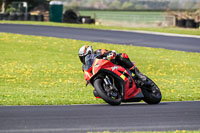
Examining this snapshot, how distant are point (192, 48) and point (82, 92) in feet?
A: 48.3

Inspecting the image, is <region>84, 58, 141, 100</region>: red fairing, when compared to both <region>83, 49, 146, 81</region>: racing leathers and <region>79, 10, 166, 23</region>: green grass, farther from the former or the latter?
<region>79, 10, 166, 23</region>: green grass

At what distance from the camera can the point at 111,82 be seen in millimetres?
10062

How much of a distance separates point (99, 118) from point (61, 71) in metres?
10.3

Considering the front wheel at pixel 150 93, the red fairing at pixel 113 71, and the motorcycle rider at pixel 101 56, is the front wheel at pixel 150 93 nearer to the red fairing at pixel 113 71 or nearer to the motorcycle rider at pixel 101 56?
the red fairing at pixel 113 71

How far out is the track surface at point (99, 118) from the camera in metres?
7.67

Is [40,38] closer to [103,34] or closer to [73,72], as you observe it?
[103,34]

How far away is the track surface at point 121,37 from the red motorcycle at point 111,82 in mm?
16645

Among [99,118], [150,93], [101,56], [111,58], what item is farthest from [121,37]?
[99,118]

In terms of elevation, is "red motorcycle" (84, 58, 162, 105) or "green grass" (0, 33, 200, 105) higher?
"red motorcycle" (84, 58, 162, 105)

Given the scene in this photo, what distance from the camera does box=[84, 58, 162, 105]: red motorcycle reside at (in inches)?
385

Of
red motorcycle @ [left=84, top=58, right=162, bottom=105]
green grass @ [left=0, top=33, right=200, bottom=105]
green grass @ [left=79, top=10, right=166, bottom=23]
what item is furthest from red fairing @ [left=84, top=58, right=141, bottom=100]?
green grass @ [left=79, top=10, right=166, bottom=23]

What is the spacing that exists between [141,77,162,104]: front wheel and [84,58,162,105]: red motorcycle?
0.17 meters

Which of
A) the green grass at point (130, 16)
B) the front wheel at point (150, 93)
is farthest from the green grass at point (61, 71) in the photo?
the green grass at point (130, 16)

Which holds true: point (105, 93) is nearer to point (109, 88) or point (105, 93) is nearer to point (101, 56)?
point (109, 88)
